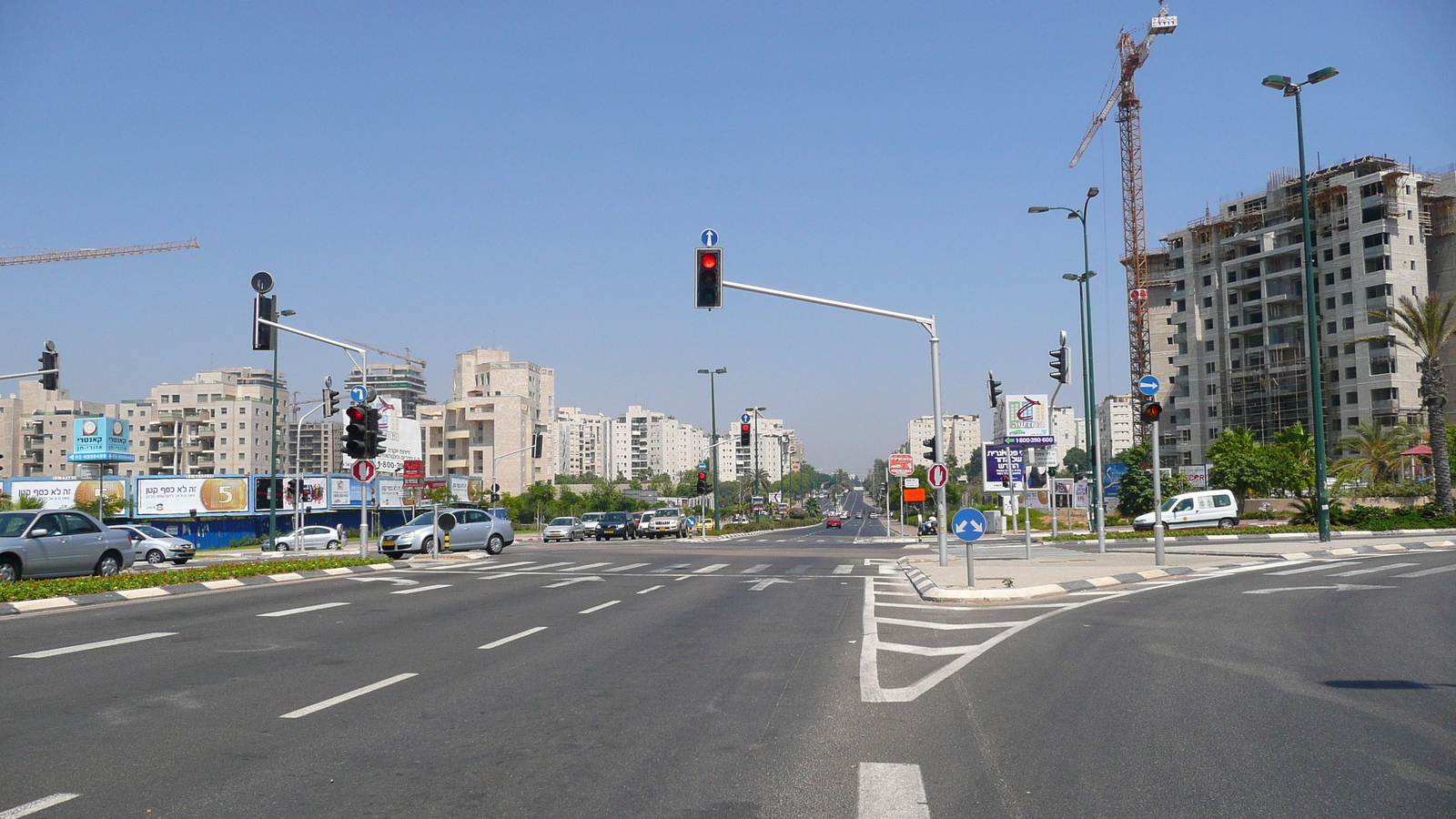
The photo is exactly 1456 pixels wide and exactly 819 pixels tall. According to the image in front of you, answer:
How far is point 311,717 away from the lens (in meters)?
7.28

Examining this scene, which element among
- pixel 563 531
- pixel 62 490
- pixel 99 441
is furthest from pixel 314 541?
pixel 99 441

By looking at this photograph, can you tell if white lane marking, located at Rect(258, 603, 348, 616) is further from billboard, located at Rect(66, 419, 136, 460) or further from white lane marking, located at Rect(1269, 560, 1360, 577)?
billboard, located at Rect(66, 419, 136, 460)

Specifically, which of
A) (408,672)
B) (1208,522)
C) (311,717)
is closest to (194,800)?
(311,717)

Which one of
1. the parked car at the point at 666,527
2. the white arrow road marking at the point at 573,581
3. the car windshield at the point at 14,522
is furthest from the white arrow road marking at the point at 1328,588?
the parked car at the point at 666,527

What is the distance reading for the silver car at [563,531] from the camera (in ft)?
168

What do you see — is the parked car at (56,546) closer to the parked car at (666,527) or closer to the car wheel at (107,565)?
the car wheel at (107,565)

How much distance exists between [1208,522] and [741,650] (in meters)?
41.8

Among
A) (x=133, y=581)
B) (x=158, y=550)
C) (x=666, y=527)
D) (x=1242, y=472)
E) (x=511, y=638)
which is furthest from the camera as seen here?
(x=1242, y=472)

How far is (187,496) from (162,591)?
5111 centimetres

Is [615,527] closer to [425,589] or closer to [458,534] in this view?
[458,534]

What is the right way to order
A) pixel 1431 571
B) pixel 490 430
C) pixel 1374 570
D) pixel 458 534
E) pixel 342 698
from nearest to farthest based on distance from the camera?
pixel 342 698
pixel 1431 571
pixel 1374 570
pixel 458 534
pixel 490 430

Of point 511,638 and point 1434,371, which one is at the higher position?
point 1434,371

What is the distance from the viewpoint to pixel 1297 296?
92.0 m

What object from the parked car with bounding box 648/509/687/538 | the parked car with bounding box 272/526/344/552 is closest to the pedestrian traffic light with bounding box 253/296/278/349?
the parked car with bounding box 272/526/344/552
